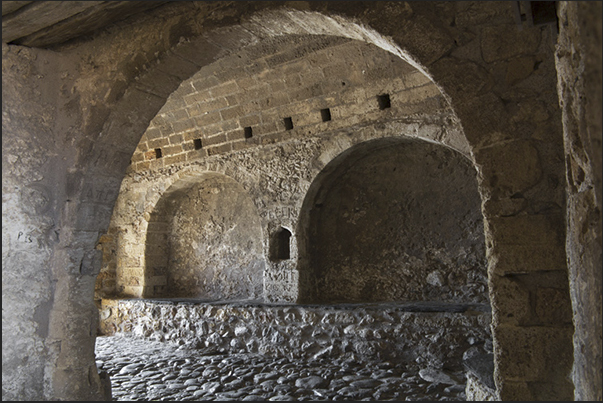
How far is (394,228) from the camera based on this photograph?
550 centimetres

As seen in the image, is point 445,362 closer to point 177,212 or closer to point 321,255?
point 321,255

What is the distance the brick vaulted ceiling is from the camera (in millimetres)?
2488

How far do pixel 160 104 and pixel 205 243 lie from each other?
159 inches

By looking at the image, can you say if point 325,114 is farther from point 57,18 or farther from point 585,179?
point 585,179

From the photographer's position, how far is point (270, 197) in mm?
5672

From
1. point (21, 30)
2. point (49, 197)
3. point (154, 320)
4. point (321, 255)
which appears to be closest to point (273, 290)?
point (321, 255)

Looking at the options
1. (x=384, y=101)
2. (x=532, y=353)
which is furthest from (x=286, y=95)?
A: (x=532, y=353)

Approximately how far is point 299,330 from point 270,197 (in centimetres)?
175

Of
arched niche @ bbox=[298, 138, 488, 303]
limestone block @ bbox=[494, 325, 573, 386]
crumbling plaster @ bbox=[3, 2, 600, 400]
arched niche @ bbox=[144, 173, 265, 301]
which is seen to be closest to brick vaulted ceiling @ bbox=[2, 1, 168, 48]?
crumbling plaster @ bbox=[3, 2, 600, 400]

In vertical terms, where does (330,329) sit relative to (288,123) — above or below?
below

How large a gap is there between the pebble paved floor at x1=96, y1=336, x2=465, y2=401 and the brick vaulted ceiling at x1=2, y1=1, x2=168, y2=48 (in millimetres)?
2617

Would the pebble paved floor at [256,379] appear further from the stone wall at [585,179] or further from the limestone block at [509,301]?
the stone wall at [585,179]

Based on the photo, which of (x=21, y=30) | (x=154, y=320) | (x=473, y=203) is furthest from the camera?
(x=154, y=320)

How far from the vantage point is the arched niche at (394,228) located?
5.07 metres
